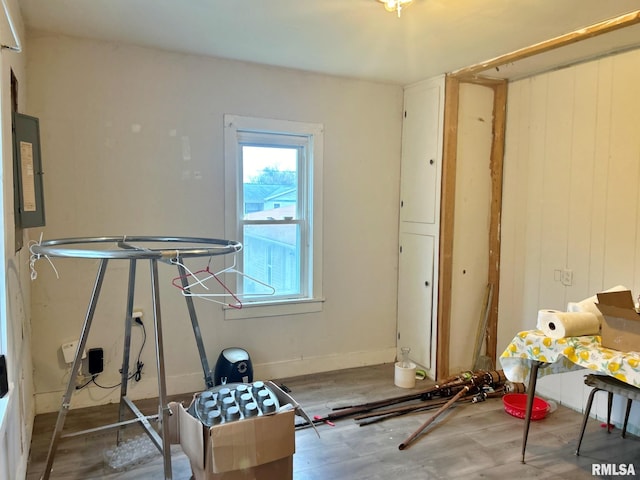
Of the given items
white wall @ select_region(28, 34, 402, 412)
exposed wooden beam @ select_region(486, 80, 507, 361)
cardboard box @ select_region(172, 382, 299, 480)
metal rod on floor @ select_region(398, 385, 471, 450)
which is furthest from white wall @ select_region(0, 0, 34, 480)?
exposed wooden beam @ select_region(486, 80, 507, 361)

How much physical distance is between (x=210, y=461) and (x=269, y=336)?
1.70 m

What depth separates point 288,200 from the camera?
140 inches

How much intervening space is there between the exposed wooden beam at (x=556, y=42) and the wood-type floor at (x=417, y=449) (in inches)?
90.4

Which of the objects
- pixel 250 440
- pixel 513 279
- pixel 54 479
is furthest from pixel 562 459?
pixel 54 479

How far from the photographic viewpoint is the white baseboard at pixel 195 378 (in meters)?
2.88

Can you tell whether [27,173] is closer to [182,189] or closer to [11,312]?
[11,312]

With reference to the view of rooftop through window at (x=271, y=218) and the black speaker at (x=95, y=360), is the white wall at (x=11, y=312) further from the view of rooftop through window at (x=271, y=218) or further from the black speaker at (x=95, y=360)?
the view of rooftop through window at (x=271, y=218)

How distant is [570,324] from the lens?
218cm

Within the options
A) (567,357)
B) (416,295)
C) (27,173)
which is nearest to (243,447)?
(567,357)

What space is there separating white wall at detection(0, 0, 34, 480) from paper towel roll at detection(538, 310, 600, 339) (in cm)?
231

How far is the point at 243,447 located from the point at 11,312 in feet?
3.65

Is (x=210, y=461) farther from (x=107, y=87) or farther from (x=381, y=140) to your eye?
(x=381, y=140)

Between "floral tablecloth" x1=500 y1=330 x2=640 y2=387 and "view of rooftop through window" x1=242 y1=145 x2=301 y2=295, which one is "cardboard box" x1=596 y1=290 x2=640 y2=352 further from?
"view of rooftop through window" x1=242 y1=145 x2=301 y2=295

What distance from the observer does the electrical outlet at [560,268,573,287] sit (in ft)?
10.0
